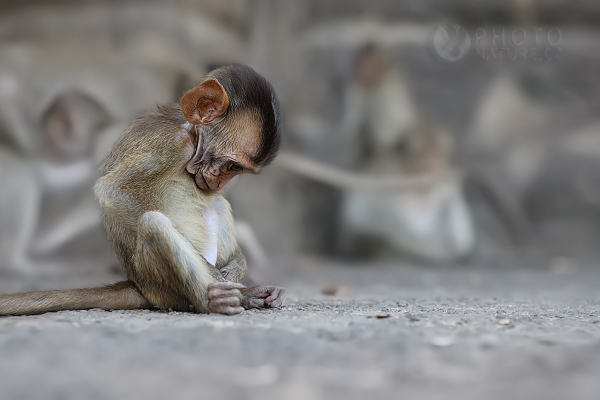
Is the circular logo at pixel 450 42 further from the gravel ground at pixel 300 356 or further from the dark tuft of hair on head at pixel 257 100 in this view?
the gravel ground at pixel 300 356

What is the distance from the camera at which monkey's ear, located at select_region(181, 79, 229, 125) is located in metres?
2.94

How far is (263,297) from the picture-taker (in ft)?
10.1

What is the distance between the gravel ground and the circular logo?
7.04m

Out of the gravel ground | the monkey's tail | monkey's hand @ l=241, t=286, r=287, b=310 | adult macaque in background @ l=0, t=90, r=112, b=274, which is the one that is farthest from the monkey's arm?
adult macaque in background @ l=0, t=90, r=112, b=274

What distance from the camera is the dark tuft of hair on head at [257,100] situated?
9.78 ft

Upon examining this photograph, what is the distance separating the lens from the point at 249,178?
8930 millimetres

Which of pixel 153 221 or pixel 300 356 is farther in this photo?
pixel 153 221

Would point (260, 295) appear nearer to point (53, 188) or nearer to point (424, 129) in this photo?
point (53, 188)

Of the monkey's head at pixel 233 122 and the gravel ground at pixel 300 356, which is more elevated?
the monkey's head at pixel 233 122

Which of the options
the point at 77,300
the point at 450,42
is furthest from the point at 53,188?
→ the point at 450,42

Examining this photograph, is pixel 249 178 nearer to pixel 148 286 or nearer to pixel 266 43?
pixel 266 43

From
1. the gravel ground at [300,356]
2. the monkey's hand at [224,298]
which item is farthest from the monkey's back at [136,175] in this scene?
the monkey's hand at [224,298]

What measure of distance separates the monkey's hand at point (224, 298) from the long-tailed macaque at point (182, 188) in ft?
0.04

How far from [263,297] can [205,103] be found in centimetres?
110
